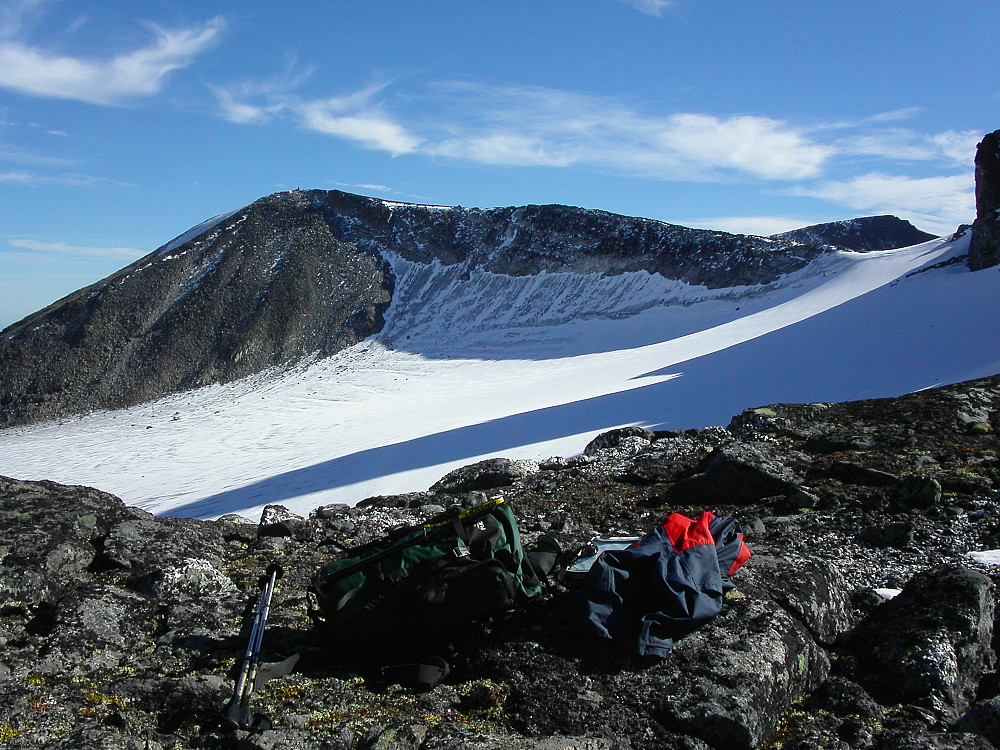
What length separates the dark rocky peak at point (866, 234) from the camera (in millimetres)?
69938

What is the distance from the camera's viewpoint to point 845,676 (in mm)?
3076

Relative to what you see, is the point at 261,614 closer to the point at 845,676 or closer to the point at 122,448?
the point at 845,676

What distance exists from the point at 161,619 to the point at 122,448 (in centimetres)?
2417

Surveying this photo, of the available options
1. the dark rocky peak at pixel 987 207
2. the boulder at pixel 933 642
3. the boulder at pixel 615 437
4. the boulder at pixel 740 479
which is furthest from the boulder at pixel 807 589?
the dark rocky peak at pixel 987 207

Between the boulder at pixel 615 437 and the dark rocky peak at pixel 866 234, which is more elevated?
the dark rocky peak at pixel 866 234

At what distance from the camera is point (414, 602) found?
→ 9.89ft

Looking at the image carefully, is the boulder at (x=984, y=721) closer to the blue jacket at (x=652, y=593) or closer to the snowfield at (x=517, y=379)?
the blue jacket at (x=652, y=593)

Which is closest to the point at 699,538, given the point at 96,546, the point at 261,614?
the point at 261,614

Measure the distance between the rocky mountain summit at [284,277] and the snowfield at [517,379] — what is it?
167cm

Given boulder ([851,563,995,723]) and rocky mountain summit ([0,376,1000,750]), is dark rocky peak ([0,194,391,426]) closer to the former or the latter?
rocky mountain summit ([0,376,1000,750])

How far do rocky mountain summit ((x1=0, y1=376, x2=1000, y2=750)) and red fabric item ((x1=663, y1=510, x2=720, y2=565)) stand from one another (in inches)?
12.2

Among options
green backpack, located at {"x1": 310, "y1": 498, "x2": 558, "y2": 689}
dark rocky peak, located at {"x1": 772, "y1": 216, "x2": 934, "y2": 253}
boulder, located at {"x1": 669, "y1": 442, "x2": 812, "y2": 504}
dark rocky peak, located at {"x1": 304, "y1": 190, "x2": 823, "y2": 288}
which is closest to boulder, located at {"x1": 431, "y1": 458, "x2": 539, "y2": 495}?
boulder, located at {"x1": 669, "y1": 442, "x2": 812, "y2": 504}

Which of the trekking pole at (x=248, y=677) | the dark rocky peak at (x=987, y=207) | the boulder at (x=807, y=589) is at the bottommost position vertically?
the boulder at (x=807, y=589)

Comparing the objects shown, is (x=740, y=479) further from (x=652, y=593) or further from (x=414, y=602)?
(x=414, y=602)
